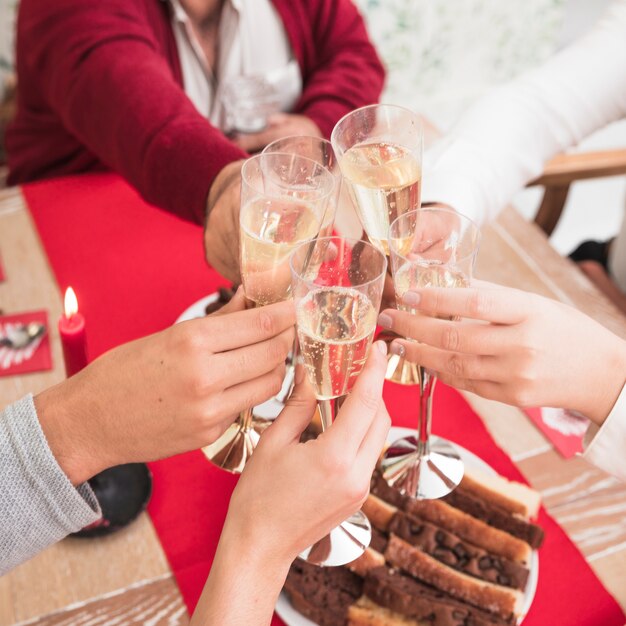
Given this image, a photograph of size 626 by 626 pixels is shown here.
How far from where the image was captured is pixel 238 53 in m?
2.10

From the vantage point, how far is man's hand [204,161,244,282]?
4.22 feet

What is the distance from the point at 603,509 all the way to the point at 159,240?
108 cm

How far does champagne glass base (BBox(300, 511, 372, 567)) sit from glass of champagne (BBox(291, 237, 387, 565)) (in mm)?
224

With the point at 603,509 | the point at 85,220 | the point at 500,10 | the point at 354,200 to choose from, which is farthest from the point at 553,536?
the point at 500,10

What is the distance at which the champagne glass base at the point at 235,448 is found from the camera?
1.17 metres

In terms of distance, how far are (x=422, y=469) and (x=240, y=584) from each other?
0.42 metres

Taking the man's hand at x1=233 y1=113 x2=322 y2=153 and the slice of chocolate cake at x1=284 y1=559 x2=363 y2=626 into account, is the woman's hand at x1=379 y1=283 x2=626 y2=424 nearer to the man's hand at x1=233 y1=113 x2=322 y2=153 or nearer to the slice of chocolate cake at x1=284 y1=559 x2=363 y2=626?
the slice of chocolate cake at x1=284 y1=559 x2=363 y2=626

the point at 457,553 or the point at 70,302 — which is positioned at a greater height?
the point at 70,302

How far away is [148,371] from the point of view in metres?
0.88

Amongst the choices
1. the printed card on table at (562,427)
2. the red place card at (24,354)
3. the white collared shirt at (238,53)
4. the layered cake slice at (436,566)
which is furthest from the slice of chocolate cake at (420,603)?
the white collared shirt at (238,53)

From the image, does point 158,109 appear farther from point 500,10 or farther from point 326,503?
point 500,10

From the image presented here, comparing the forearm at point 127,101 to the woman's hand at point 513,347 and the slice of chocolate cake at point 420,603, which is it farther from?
the slice of chocolate cake at point 420,603

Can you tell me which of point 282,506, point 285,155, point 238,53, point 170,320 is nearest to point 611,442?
point 282,506

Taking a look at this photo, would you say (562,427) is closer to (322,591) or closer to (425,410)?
(425,410)
